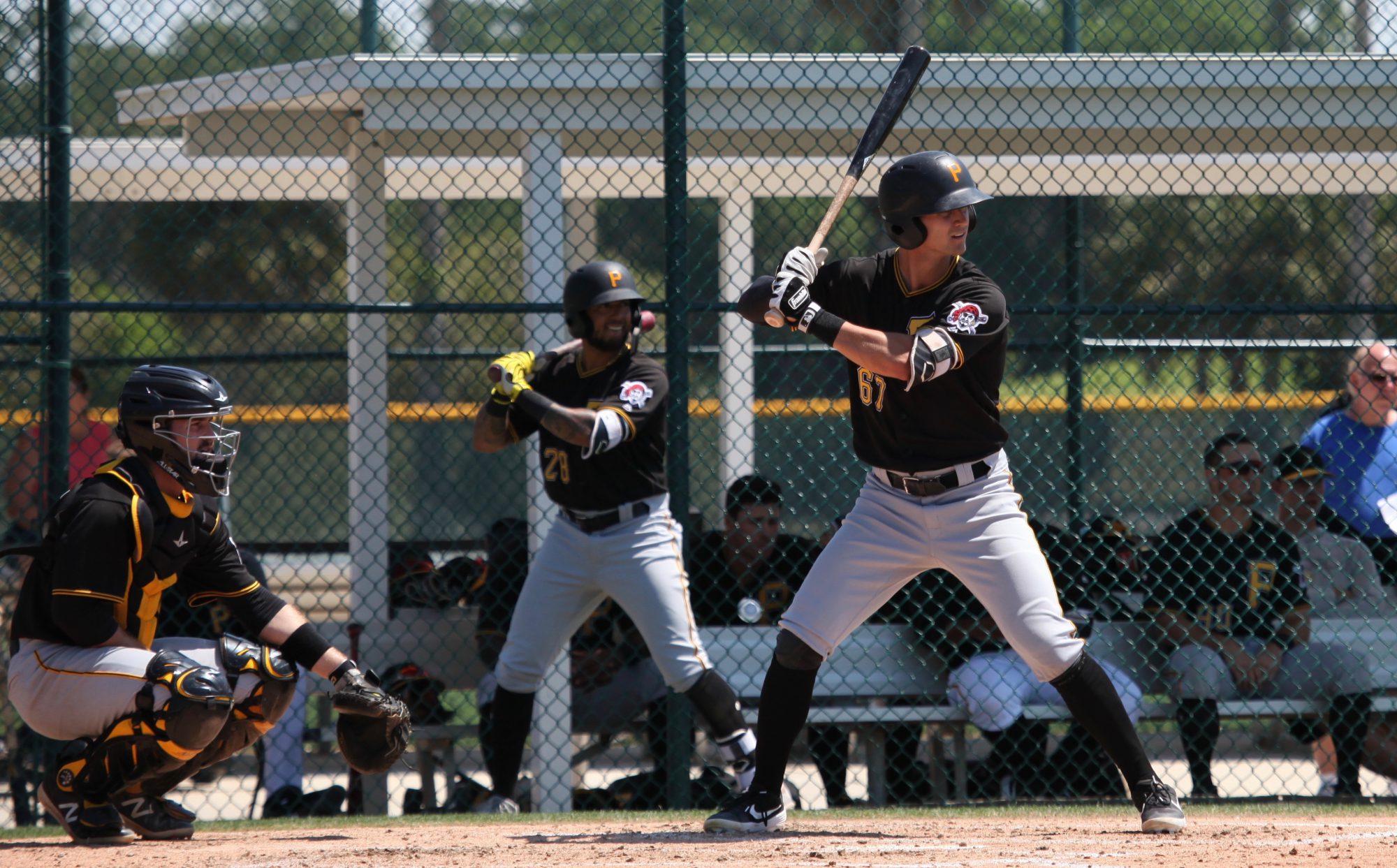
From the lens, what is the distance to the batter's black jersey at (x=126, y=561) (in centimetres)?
350

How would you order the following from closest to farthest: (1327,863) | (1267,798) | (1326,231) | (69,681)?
1. (1327,863)
2. (69,681)
3. (1267,798)
4. (1326,231)

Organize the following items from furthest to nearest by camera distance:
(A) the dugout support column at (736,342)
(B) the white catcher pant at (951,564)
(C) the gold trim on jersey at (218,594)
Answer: (A) the dugout support column at (736,342), (C) the gold trim on jersey at (218,594), (B) the white catcher pant at (951,564)

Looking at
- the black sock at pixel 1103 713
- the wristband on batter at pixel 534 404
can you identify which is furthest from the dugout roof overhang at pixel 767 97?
the black sock at pixel 1103 713

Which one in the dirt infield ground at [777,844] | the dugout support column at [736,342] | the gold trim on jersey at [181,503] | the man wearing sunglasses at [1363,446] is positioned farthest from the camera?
the dugout support column at [736,342]

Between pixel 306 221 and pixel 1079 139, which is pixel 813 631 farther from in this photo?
pixel 306 221

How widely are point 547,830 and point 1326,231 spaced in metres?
15.2

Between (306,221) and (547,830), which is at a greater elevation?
(306,221)

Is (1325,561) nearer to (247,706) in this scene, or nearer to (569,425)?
(569,425)

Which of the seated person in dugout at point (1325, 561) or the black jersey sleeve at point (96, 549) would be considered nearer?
the black jersey sleeve at point (96, 549)

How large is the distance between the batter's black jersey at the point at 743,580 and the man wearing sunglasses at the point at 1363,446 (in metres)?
1.88

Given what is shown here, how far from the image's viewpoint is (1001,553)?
359 cm

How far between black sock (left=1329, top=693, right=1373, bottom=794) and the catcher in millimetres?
3146

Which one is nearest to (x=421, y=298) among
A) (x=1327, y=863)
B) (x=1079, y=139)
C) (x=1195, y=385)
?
(x=1195, y=385)

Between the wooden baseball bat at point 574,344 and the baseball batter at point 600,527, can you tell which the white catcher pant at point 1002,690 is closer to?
the baseball batter at point 600,527
